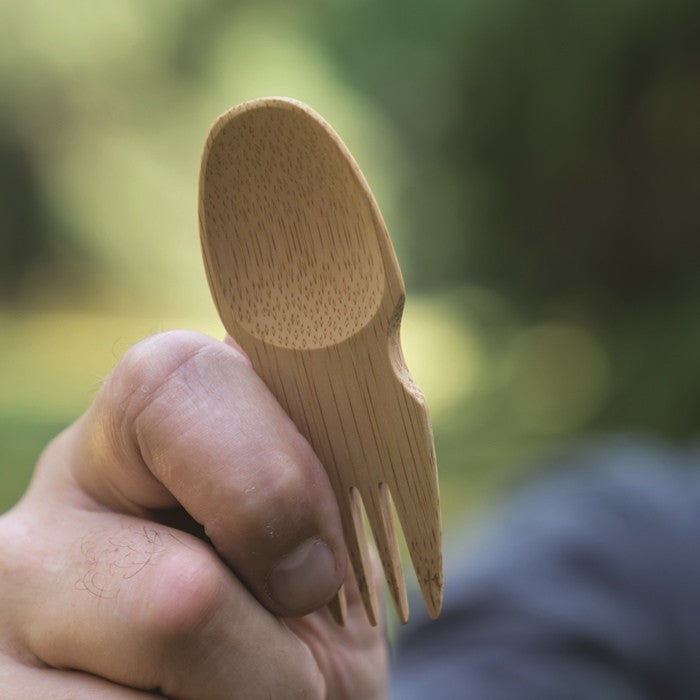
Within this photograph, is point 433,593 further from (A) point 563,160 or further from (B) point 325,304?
(A) point 563,160

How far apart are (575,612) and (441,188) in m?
5.64

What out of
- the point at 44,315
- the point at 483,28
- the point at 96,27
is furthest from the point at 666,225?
the point at 44,315

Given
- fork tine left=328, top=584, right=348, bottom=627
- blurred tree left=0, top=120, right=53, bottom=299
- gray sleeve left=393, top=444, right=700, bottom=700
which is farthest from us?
blurred tree left=0, top=120, right=53, bottom=299

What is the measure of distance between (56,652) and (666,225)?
6.18 meters

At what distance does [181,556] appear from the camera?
0.75m

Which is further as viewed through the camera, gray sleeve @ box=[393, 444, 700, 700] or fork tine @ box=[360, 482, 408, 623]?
gray sleeve @ box=[393, 444, 700, 700]

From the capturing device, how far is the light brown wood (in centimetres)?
72

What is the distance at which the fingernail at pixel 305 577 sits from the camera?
30.1 inches

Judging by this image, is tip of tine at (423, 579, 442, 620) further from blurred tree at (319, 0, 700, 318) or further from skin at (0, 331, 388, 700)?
blurred tree at (319, 0, 700, 318)

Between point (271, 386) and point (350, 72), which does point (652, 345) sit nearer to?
point (350, 72)

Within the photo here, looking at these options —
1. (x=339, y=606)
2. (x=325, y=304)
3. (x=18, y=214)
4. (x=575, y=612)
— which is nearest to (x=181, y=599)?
(x=339, y=606)

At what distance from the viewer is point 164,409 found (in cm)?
76

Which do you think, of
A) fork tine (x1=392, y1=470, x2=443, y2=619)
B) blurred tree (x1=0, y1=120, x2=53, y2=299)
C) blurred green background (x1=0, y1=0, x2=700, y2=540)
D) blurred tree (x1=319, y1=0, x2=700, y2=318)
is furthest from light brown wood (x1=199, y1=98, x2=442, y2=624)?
blurred tree (x1=0, y1=120, x2=53, y2=299)

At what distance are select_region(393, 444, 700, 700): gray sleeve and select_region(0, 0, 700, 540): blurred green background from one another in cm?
276
